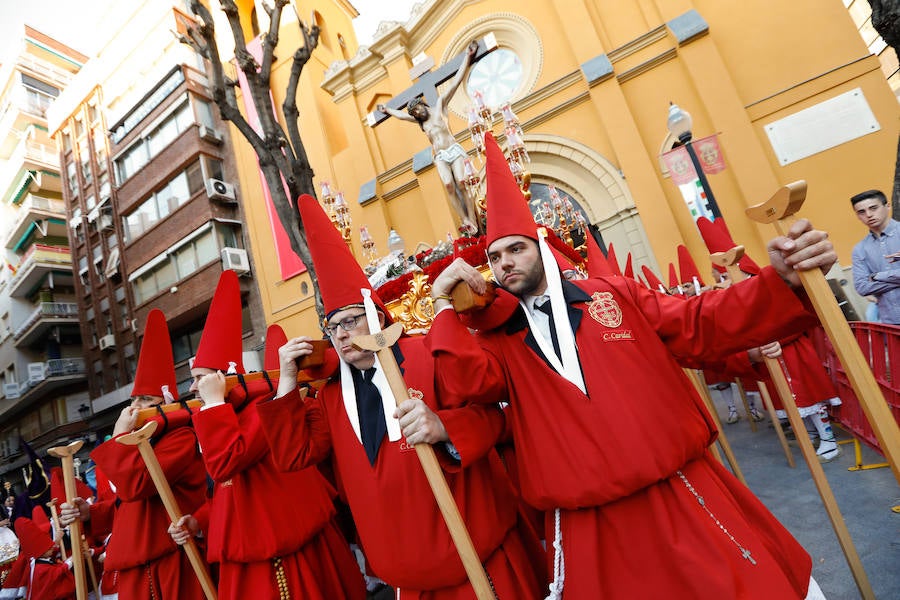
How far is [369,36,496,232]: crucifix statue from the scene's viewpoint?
5816 mm

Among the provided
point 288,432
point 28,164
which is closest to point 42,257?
point 28,164

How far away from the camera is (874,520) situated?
8.55ft

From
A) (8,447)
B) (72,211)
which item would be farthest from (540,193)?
(8,447)

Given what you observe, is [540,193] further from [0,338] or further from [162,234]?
[0,338]

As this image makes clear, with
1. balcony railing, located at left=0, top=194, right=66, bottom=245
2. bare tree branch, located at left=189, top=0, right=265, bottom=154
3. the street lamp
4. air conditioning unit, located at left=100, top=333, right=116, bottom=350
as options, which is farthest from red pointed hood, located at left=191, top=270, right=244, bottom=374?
balcony railing, located at left=0, top=194, right=66, bottom=245

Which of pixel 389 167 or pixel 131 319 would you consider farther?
pixel 131 319

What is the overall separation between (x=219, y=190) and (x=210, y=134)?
95.2 inches

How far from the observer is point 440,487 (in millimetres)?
1530

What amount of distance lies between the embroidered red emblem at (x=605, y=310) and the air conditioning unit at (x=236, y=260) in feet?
46.4

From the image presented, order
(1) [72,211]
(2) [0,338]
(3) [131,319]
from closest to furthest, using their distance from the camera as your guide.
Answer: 1. (3) [131,319]
2. (1) [72,211]
3. (2) [0,338]

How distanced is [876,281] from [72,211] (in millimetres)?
28346

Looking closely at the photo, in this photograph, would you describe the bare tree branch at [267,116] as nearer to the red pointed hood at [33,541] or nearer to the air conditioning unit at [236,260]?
the red pointed hood at [33,541]

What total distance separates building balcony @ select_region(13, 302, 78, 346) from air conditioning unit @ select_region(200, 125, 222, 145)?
520 inches

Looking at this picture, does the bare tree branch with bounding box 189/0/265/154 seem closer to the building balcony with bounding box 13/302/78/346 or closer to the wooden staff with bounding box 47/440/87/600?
the wooden staff with bounding box 47/440/87/600
